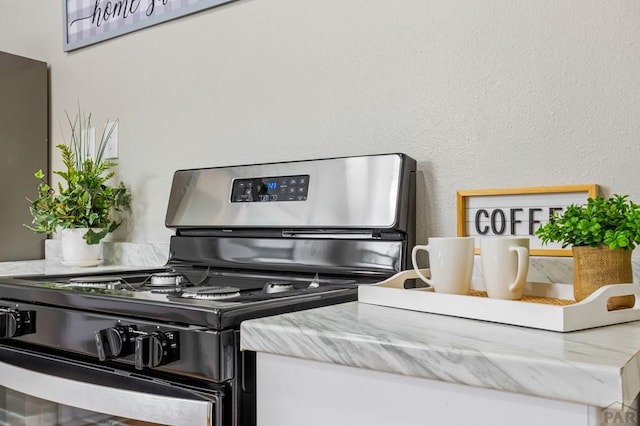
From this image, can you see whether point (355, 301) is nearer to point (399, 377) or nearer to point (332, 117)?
point (399, 377)

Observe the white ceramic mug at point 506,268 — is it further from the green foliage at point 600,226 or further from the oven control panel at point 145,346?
the oven control panel at point 145,346

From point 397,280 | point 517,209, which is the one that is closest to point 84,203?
point 397,280

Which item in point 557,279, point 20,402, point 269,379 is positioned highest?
point 557,279

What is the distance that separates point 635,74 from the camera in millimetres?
1058

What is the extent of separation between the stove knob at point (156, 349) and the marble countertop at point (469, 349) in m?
0.13

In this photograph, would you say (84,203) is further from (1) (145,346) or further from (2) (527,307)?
(2) (527,307)

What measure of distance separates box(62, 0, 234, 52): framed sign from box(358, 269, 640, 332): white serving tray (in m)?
1.14

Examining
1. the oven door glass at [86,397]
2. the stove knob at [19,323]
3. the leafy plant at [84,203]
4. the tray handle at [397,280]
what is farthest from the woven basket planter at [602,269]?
the leafy plant at [84,203]

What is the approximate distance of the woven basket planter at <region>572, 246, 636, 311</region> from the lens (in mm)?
845

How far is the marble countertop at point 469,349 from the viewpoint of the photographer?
22.4 inches

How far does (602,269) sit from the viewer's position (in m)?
0.85

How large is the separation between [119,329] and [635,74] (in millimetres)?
1024

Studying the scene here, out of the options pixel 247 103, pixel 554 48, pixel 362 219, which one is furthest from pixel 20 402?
pixel 554 48

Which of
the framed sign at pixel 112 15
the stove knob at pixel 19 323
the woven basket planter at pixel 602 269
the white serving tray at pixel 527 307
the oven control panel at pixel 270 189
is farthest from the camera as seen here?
the framed sign at pixel 112 15
